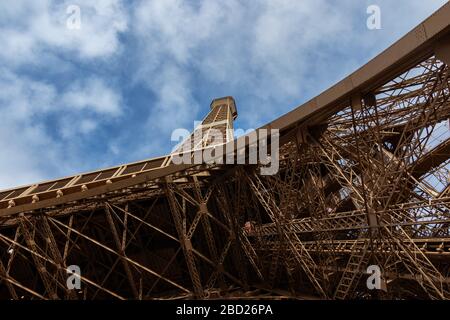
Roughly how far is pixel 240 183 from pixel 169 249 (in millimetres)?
7835

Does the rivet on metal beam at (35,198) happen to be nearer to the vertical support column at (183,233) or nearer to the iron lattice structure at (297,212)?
the iron lattice structure at (297,212)

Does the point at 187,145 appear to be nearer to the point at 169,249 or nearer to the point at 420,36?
the point at 169,249

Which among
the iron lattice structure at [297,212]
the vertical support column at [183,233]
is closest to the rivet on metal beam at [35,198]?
the iron lattice structure at [297,212]

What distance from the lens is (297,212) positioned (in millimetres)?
18859

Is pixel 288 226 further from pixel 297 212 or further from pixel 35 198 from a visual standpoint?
pixel 35 198

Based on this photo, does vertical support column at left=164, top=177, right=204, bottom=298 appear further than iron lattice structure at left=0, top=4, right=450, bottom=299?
Yes

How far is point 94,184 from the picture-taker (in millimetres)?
23188

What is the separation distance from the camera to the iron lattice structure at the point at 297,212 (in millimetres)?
12570

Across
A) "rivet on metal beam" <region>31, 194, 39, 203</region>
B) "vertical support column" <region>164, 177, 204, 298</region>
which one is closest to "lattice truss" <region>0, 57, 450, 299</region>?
"vertical support column" <region>164, 177, 204, 298</region>

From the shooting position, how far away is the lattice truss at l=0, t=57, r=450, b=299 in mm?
13406

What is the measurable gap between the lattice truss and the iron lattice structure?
8 centimetres

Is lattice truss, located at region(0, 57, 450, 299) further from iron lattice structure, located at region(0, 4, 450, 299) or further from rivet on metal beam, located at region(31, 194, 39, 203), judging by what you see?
rivet on metal beam, located at region(31, 194, 39, 203)

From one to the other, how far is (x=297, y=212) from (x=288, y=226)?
4.45ft

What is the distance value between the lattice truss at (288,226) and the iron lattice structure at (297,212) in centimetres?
8
